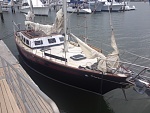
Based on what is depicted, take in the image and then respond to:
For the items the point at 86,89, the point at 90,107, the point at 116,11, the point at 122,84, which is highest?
the point at 116,11

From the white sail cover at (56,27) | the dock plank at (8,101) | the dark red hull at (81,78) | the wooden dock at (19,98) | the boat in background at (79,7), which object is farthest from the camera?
the boat in background at (79,7)

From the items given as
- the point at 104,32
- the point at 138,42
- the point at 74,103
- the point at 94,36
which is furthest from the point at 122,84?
the point at 104,32

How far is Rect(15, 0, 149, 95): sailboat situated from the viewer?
471 inches

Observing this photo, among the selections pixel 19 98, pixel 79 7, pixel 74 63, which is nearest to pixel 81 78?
pixel 74 63

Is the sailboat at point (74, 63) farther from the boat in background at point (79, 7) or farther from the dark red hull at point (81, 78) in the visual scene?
the boat in background at point (79, 7)

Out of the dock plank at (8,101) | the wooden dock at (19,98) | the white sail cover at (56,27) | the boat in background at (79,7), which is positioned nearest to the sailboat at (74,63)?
the white sail cover at (56,27)

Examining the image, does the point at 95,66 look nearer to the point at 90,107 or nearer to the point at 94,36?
the point at 90,107

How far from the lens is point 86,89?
13.3 metres

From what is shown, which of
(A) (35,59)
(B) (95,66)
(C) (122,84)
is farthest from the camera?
(A) (35,59)

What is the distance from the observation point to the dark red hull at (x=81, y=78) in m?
11.9

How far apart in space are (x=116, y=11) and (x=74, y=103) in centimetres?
6170

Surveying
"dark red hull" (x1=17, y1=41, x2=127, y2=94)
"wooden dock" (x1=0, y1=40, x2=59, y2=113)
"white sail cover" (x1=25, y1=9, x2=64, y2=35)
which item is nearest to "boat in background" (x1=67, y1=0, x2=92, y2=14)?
"white sail cover" (x1=25, y1=9, x2=64, y2=35)

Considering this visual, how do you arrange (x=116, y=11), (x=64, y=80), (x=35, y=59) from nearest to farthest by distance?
(x=64, y=80)
(x=35, y=59)
(x=116, y=11)

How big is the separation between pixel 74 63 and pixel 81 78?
Answer: 4.81ft
